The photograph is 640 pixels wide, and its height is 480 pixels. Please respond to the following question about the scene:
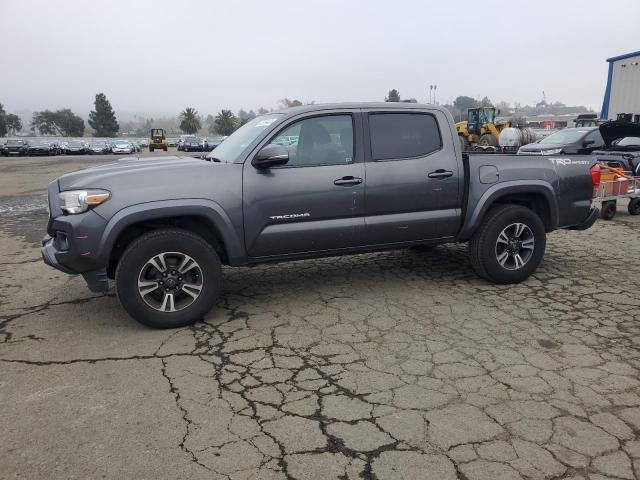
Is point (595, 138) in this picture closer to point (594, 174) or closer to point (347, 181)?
point (594, 174)

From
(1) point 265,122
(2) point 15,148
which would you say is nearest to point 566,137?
(1) point 265,122

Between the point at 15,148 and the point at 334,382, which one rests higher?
the point at 15,148

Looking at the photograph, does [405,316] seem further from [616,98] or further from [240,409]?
[616,98]

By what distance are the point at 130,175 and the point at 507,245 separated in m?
3.75

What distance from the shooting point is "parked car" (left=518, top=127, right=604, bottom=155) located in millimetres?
11320

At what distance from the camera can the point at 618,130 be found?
9.89 metres

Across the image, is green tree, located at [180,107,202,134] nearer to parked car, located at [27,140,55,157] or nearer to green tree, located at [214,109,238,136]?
green tree, located at [214,109,238,136]

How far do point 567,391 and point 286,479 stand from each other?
6.21 ft

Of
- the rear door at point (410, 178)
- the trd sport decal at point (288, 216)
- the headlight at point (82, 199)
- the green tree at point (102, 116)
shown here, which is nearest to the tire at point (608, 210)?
the rear door at point (410, 178)

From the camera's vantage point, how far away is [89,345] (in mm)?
3820

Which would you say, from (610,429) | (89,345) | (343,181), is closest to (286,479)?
(610,429)

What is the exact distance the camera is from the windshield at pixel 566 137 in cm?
1190

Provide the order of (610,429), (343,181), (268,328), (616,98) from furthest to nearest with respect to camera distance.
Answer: (616,98) < (343,181) < (268,328) < (610,429)

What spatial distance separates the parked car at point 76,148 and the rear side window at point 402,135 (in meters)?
44.1
